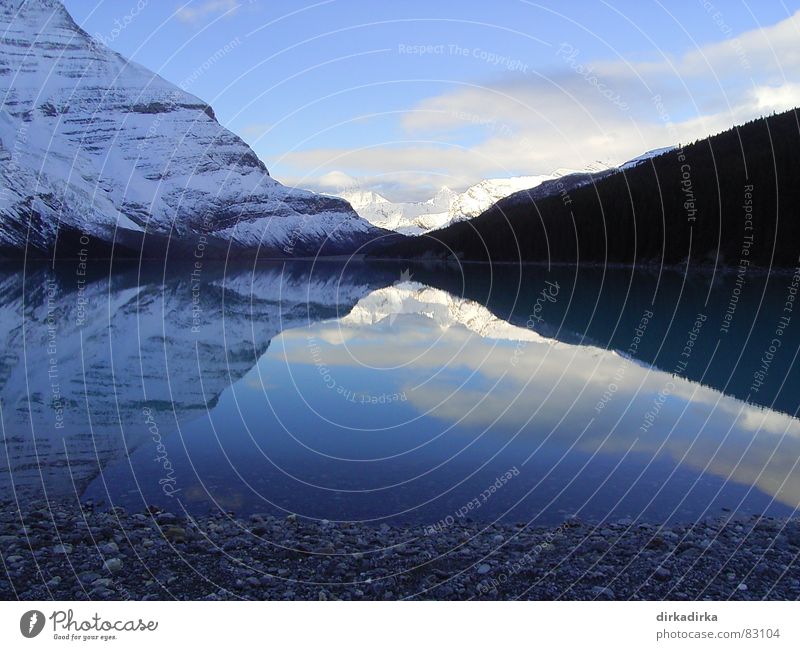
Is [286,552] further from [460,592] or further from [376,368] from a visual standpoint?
[376,368]

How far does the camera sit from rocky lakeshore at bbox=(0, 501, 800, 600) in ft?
28.9

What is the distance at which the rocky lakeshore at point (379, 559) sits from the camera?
8.81m

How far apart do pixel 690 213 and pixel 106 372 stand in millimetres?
102188

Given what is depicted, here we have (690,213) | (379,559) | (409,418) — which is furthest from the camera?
(690,213)

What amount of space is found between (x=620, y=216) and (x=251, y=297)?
268 feet

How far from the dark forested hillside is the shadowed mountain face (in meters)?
56.8

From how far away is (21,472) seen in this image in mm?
13898
